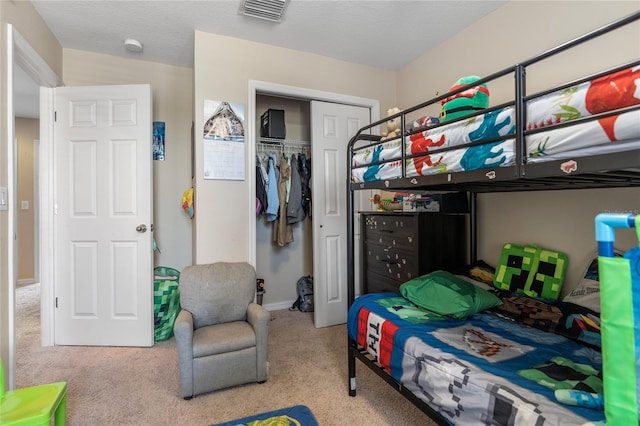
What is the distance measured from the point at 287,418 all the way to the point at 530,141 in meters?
1.50

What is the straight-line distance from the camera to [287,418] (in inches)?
57.3

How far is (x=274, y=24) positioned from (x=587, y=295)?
277 centimetres

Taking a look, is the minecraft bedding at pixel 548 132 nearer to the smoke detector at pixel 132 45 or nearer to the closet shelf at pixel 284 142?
the closet shelf at pixel 284 142

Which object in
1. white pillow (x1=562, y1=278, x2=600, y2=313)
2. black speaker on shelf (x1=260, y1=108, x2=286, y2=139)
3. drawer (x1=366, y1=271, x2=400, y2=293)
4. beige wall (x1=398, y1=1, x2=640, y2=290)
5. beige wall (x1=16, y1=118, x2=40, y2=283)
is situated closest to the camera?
white pillow (x1=562, y1=278, x2=600, y2=313)

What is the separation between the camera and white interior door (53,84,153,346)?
2.68 meters

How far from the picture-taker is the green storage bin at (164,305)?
278 cm

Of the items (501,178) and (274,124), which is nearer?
(501,178)

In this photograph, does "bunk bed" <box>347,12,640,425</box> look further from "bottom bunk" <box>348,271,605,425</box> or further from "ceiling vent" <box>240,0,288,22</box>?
"ceiling vent" <box>240,0,288,22</box>

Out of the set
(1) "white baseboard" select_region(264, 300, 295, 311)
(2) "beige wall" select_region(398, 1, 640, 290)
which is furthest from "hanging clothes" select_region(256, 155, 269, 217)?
(2) "beige wall" select_region(398, 1, 640, 290)

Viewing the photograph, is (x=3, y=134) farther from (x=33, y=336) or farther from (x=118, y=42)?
(x=33, y=336)

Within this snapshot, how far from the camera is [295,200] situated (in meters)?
3.30

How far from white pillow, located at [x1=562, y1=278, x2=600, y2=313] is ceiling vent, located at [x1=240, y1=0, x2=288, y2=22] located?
2.57m

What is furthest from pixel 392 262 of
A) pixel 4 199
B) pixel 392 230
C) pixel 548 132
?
pixel 4 199

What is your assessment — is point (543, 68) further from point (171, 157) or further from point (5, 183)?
point (5, 183)
